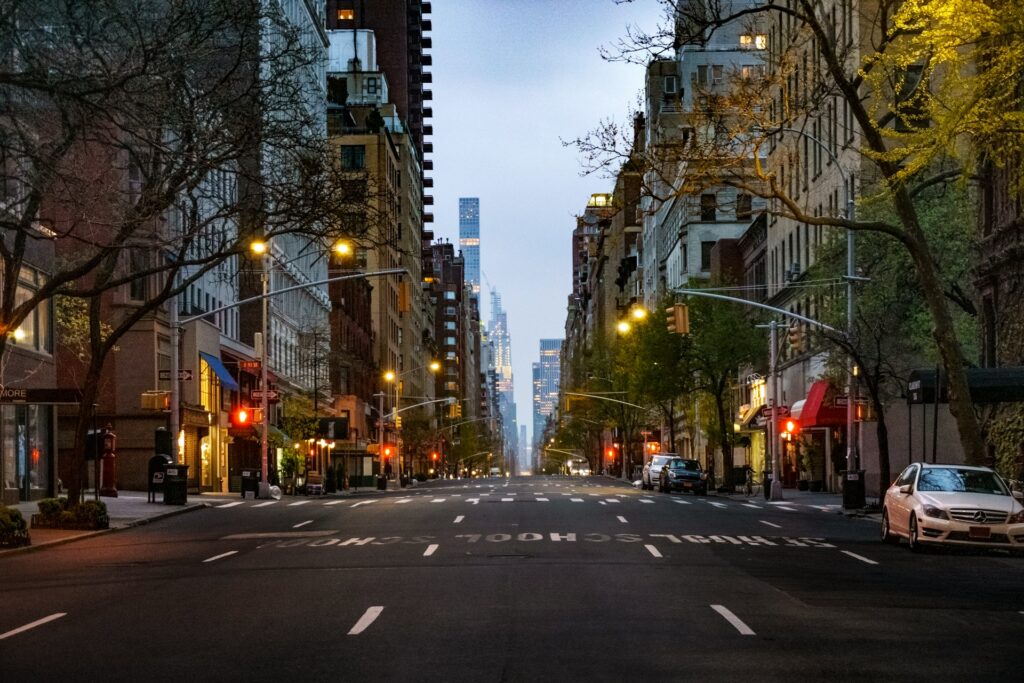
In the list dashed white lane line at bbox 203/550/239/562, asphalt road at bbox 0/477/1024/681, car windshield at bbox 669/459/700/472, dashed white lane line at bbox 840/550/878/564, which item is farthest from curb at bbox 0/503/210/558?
car windshield at bbox 669/459/700/472

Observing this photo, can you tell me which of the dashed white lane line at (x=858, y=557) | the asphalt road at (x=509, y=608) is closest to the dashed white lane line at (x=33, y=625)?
the asphalt road at (x=509, y=608)

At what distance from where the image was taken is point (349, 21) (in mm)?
168000

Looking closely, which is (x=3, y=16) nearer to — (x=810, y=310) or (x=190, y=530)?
(x=190, y=530)

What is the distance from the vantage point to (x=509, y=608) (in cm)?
1590

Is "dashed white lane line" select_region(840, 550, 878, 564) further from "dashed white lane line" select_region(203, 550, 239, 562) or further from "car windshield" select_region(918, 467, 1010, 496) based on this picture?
"dashed white lane line" select_region(203, 550, 239, 562)

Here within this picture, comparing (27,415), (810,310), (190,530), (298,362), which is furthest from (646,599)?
(298,362)

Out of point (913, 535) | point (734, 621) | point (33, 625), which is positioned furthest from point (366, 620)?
point (913, 535)

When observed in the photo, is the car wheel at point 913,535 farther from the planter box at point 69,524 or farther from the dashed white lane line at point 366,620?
the planter box at point 69,524

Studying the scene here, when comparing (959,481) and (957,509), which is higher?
(959,481)

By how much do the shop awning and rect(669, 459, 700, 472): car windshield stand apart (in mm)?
5293

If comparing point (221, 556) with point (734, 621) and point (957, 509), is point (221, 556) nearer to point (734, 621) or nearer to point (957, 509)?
point (734, 621)

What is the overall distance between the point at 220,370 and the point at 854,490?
36579mm

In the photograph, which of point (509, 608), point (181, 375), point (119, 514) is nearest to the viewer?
point (509, 608)

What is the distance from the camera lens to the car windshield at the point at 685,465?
66.5 meters
